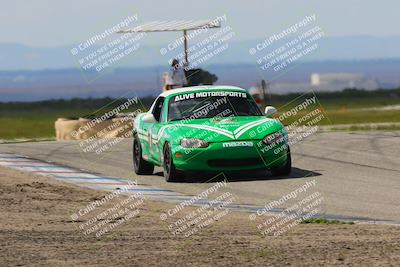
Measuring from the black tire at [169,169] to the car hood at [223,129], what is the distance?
23 centimetres

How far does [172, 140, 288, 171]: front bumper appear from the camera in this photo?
16.5 m

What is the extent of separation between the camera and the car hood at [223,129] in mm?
16562

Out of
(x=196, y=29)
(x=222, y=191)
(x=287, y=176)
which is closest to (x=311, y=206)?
(x=222, y=191)

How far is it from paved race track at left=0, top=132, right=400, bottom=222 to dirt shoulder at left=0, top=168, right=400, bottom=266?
5.70 feet

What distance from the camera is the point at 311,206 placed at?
13.5m

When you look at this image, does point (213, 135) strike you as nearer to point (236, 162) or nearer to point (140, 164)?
point (236, 162)

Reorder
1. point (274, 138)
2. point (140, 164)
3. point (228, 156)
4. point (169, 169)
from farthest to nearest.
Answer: point (140, 164) < point (169, 169) < point (274, 138) < point (228, 156)

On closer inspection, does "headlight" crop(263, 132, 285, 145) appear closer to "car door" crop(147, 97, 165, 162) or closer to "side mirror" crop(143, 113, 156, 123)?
"car door" crop(147, 97, 165, 162)

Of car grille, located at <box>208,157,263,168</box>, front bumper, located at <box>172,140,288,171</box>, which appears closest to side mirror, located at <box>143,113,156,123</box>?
front bumper, located at <box>172,140,288,171</box>

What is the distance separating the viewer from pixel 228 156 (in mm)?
16516

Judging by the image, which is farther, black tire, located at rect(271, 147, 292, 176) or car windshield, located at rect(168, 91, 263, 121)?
car windshield, located at rect(168, 91, 263, 121)

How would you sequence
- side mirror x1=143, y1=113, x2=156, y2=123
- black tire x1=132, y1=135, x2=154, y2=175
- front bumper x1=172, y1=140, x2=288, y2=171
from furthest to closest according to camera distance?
1. black tire x1=132, y1=135, x2=154, y2=175
2. side mirror x1=143, y1=113, x2=156, y2=123
3. front bumper x1=172, y1=140, x2=288, y2=171

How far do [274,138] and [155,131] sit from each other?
1879mm

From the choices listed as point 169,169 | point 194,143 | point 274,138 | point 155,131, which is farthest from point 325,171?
point 155,131
